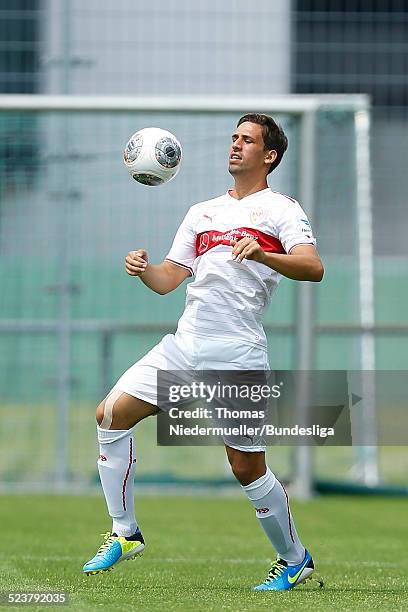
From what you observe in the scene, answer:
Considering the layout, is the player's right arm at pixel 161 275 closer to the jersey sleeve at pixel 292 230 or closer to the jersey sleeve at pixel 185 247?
the jersey sleeve at pixel 185 247

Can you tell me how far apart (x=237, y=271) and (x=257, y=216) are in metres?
0.25

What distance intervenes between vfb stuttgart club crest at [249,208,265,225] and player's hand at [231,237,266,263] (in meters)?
0.41

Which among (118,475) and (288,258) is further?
(118,475)

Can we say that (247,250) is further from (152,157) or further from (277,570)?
(277,570)

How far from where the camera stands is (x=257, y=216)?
6.00m

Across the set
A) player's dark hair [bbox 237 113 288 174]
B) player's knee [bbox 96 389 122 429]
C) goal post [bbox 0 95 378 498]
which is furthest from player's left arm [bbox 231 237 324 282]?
goal post [bbox 0 95 378 498]

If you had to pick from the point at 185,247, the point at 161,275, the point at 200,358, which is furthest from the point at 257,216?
the point at 200,358

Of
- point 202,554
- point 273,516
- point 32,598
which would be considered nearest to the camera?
point 32,598

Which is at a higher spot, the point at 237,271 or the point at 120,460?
the point at 237,271

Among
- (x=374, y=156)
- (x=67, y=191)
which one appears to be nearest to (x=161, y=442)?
(x=67, y=191)

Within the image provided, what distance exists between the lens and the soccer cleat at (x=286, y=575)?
6086mm

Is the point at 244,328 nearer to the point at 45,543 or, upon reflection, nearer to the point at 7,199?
the point at 45,543

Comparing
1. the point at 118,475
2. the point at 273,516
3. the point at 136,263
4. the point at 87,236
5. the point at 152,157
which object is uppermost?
the point at 152,157

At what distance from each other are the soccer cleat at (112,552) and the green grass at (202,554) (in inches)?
3.7
